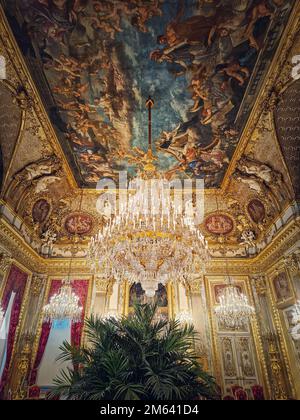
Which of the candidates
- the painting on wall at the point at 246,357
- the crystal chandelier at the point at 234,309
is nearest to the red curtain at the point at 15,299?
the crystal chandelier at the point at 234,309

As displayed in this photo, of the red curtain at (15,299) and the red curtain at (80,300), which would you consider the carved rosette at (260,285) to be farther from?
the red curtain at (15,299)

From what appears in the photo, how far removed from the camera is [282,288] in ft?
26.6

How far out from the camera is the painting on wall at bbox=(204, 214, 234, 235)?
34.0 feet

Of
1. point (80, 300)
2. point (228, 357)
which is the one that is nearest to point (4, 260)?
point (80, 300)

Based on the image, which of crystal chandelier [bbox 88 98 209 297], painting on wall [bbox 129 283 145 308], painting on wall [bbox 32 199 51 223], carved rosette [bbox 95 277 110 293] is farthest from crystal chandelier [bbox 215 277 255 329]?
painting on wall [bbox 32 199 51 223]

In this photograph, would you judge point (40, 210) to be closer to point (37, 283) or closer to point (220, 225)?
point (37, 283)

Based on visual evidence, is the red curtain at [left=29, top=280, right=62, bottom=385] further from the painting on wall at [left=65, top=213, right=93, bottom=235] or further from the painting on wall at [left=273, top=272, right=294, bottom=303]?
the painting on wall at [left=273, top=272, right=294, bottom=303]

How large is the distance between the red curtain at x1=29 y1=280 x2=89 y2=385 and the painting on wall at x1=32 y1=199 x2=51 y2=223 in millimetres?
2602

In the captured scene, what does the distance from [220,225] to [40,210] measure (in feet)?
24.7

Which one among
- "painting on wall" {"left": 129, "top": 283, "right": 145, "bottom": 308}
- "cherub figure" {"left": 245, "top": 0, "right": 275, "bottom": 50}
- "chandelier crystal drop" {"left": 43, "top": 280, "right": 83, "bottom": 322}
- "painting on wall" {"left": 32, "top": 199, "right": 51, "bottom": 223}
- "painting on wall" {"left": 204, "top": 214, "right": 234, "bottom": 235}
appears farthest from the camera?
"painting on wall" {"left": 204, "top": 214, "right": 234, "bottom": 235}

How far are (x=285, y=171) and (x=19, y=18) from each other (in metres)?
7.56

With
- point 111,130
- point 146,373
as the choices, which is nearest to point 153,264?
point 146,373

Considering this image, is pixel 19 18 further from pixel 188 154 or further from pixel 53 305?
pixel 53 305
